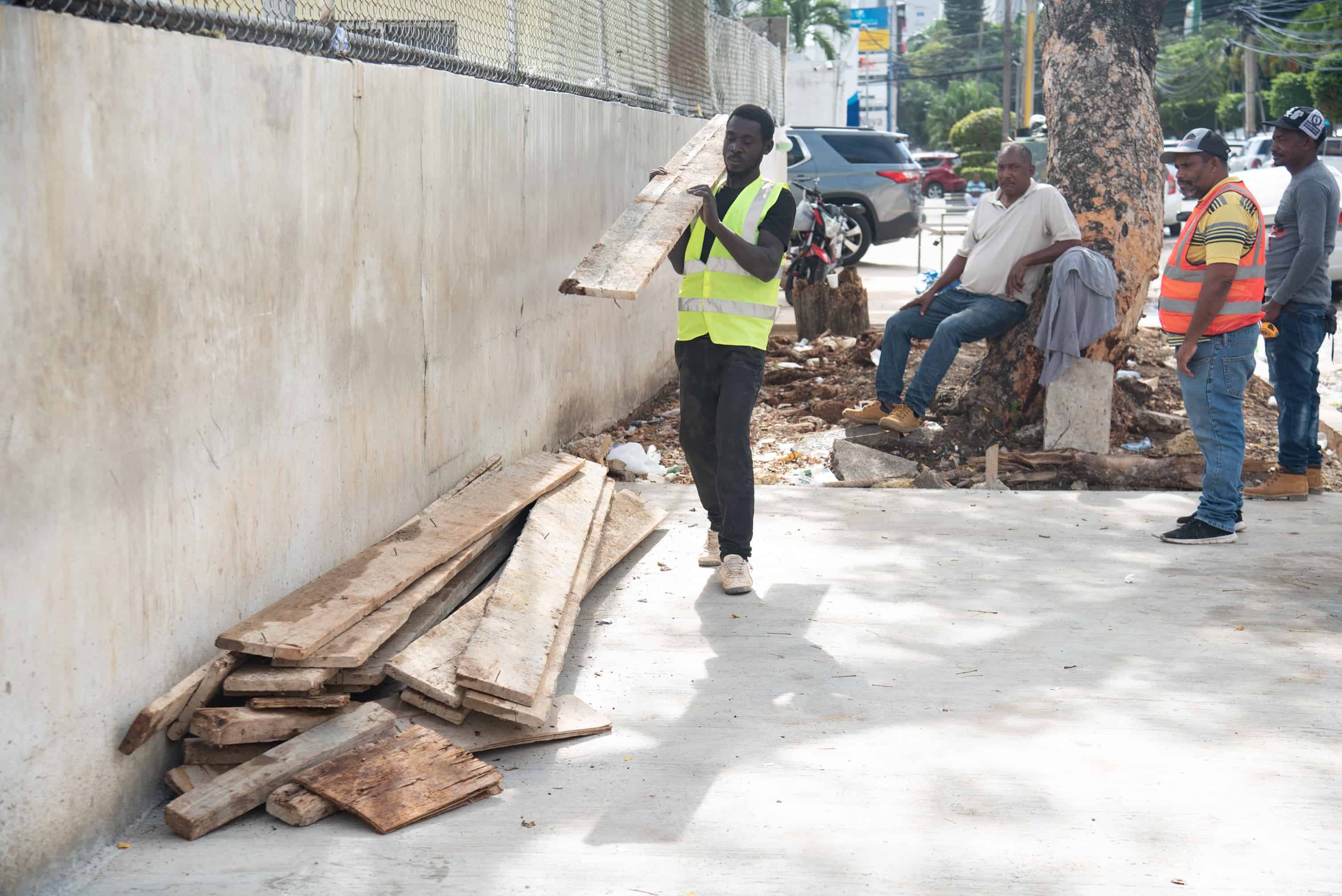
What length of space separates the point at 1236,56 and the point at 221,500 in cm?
5844

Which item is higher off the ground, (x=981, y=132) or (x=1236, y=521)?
(x=981, y=132)

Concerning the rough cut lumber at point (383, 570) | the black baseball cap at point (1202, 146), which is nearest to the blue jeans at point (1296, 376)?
the black baseball cap at point (1202, 146)

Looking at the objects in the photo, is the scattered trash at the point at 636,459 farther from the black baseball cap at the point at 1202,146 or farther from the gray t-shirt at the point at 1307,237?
the gray t-shirt at the point at 1307,237

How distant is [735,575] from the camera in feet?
17.1

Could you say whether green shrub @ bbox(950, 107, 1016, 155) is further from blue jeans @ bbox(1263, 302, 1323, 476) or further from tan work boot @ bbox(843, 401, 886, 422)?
blue jeans @ bbox(1263, 302, 1323, 476)

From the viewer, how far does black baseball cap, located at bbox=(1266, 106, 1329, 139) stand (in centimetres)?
619

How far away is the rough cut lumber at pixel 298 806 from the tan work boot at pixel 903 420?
201 inches

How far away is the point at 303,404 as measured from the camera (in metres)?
4.16

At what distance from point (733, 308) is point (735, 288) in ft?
0.27

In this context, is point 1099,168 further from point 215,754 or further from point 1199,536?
point 215,754

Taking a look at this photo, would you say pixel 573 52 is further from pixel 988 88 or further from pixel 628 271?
pixel 988 88

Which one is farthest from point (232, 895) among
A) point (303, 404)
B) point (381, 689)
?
point (303, 404)

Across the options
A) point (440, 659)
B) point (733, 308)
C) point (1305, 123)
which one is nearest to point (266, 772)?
point (440, 659)

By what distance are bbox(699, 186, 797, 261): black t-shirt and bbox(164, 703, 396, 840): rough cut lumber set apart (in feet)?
7.75
